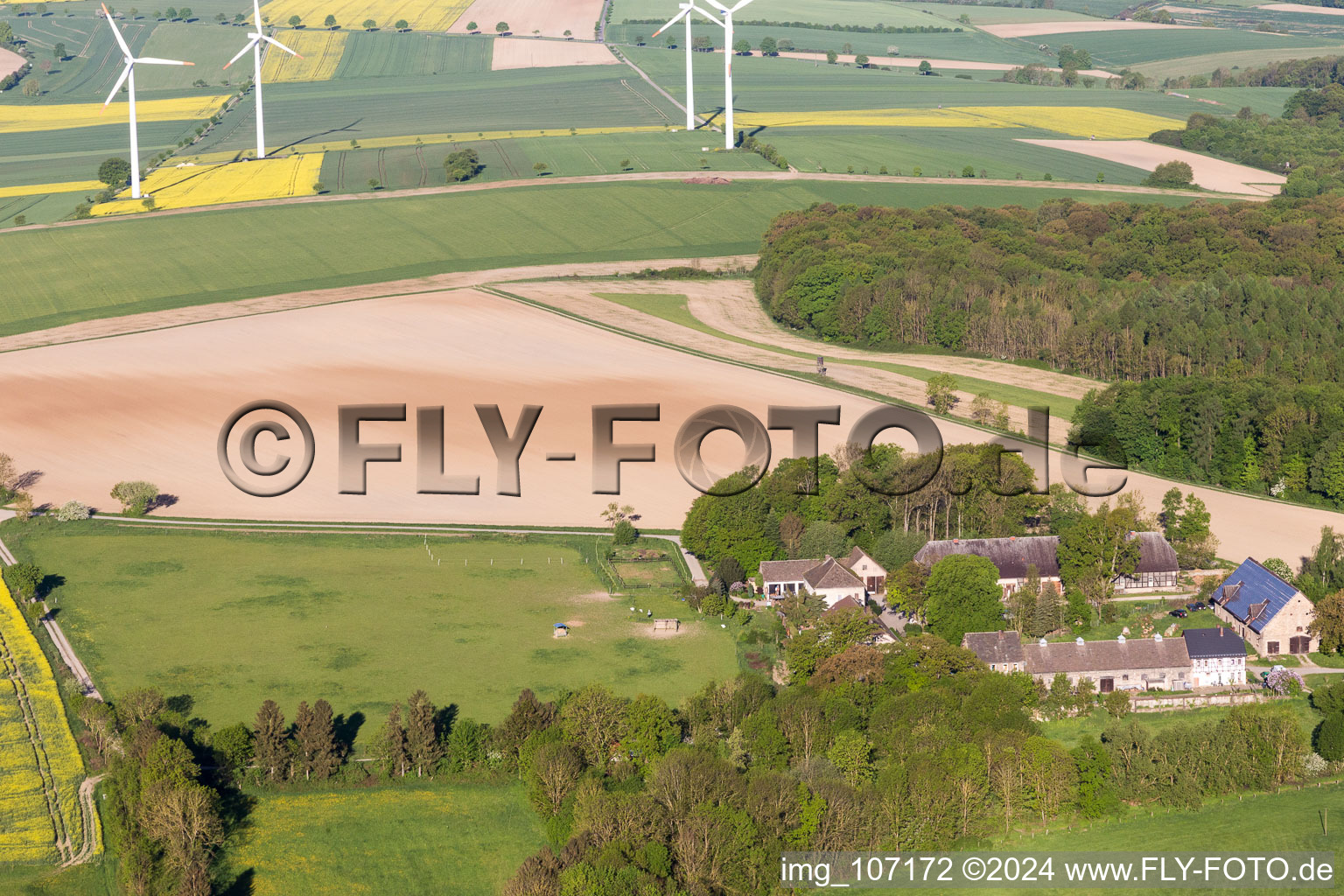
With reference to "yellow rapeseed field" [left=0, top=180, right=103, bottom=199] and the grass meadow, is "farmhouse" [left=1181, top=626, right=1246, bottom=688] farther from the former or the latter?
"yellow rapeseed field" [left=0, top=180, right=103, bottom=199]

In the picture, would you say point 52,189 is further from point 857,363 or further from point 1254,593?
point 1254,593

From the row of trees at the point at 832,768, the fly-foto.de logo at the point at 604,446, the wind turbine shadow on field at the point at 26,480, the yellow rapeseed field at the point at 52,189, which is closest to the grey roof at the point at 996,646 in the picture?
the row of trees at the point at 832,768

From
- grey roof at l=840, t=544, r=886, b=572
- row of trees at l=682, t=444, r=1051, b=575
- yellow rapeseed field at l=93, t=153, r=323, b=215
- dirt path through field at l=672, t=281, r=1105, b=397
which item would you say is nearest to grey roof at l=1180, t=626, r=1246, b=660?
row of trees at l=682, t=444, r=1051, b=575

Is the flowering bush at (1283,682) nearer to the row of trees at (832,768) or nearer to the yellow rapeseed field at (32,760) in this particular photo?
the row of trees at (832,768)

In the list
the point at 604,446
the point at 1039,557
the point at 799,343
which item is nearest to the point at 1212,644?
the point at 1039,557

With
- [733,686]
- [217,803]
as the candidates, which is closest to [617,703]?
[733,686]

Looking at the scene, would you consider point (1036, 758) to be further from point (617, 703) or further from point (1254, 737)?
point (617, 703)
